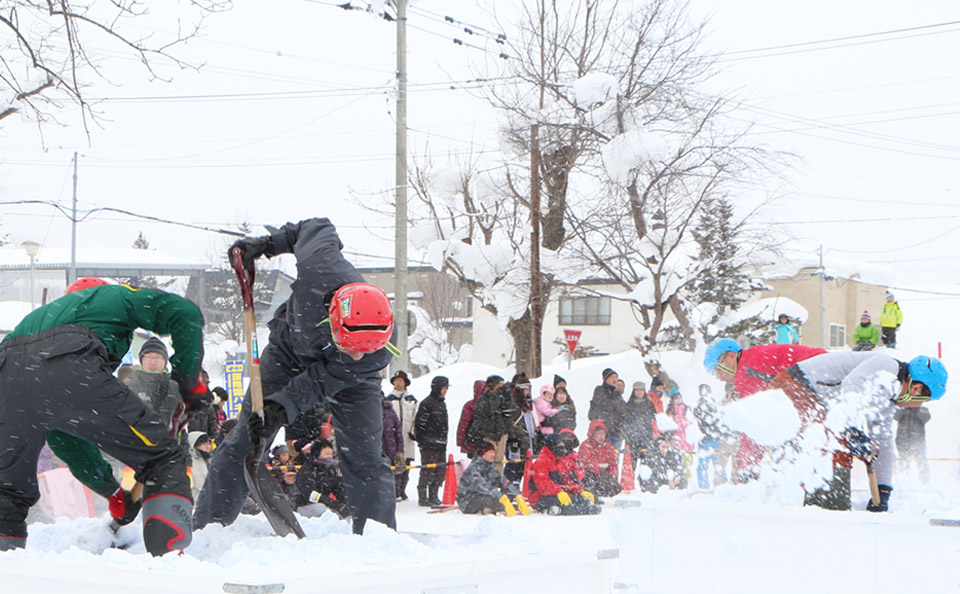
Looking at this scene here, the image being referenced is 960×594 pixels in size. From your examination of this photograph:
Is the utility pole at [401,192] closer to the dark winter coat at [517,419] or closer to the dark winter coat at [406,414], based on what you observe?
the dark winter coat at [406,414]

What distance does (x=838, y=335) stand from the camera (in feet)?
109

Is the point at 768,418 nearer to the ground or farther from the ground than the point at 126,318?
nearer to the ground

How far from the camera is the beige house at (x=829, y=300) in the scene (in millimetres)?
31984

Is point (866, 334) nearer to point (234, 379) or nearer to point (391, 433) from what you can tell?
point (234, 379)

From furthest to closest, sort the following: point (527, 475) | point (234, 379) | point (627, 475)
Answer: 1. point (234, 379)
2. point (627, 475)
3. point (527, 475)

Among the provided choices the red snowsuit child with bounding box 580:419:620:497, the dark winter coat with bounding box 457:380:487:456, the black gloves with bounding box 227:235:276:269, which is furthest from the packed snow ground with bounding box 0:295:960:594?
the dark winter coat with bounding box 457:380:487:456

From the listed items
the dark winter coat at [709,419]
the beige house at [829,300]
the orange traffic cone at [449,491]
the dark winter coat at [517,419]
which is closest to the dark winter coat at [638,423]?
the dark winter coat at [517,419]

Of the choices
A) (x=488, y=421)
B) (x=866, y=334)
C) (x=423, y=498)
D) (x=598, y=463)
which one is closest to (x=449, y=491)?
(x=423, y=498)

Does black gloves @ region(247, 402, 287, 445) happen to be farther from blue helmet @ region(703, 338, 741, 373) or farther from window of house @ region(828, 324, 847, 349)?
window of house @ region(828, 324, 847, 349)

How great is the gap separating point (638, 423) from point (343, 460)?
797 centimetres

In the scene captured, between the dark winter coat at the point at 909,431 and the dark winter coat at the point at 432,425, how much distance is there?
558 cm

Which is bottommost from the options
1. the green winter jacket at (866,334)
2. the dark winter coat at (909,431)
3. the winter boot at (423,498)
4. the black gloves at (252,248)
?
the winter boot at (423,498)

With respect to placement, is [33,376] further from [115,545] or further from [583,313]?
[583,313]

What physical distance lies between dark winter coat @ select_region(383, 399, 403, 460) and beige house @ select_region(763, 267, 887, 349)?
79.6ft
